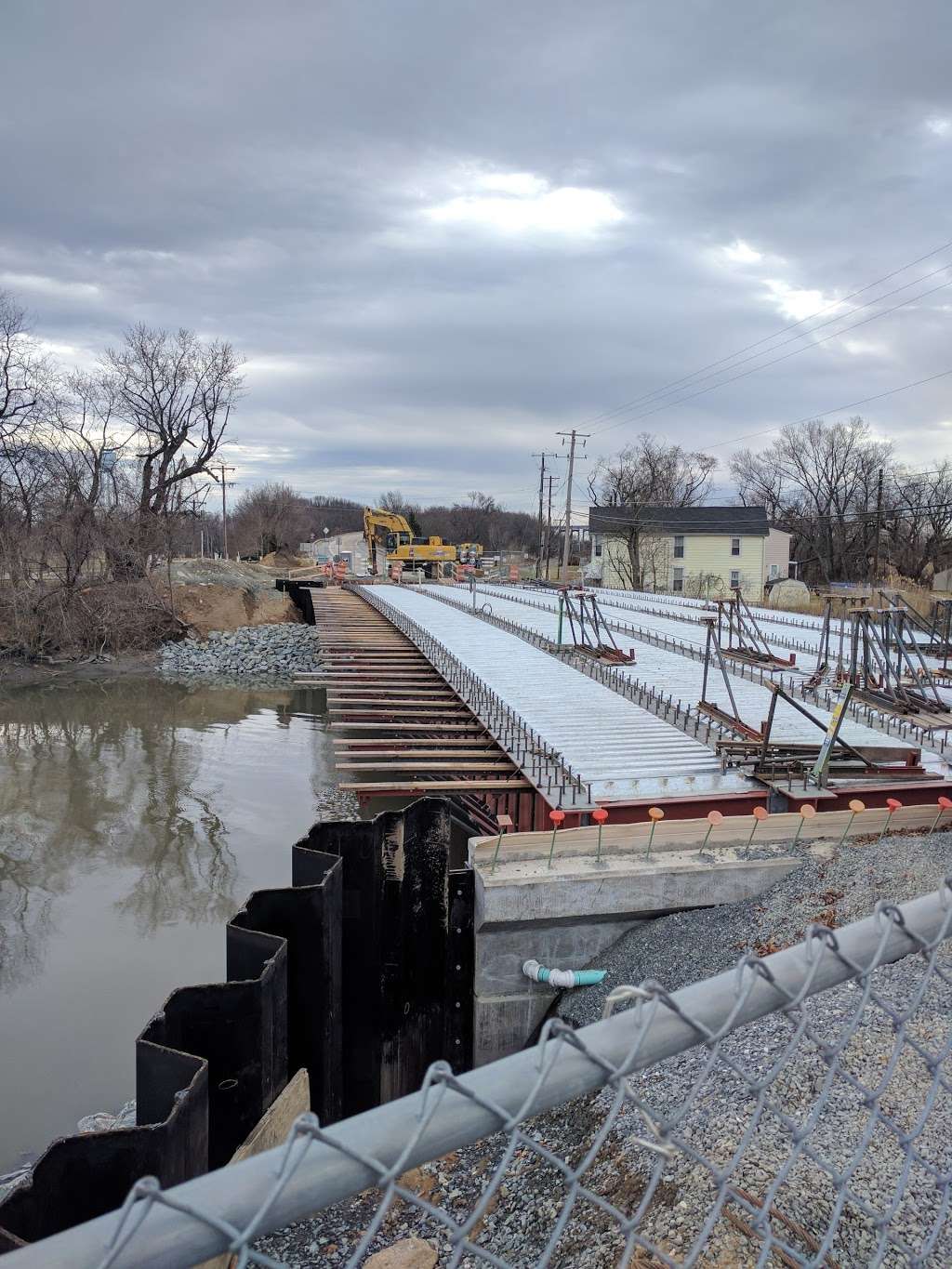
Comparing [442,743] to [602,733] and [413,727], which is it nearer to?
[413,727]

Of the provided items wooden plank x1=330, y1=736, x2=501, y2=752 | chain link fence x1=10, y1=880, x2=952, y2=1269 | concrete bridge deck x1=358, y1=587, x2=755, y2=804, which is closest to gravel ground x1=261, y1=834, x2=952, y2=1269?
chain link fence x1=10, y1=880, x2=952, y2=1269

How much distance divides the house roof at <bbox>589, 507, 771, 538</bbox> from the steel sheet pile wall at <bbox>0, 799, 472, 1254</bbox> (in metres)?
51.0

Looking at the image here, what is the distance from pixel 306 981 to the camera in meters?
5.96

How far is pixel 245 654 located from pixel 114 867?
70.1 ft

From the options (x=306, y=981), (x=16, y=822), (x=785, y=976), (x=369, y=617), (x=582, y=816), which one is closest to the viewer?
(x=785, y=976)

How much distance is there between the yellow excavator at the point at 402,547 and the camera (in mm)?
57094

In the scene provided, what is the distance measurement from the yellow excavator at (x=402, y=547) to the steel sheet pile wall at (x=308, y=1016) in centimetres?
4979

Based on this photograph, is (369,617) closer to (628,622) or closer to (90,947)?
(628,622)

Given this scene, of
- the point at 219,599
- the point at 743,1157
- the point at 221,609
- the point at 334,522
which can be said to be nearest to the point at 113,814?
the point at 743,1157

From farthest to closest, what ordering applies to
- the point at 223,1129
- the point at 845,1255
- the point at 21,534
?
1. the point at 21,534
2. the point at 223,1129
3. the point at 845,1255

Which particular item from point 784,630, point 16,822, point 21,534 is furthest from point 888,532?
point 16,822

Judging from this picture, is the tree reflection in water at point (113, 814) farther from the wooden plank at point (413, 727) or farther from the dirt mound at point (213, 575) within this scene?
the dirt mound at point (213, 575)

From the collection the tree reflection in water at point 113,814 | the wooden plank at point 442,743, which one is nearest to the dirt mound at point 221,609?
the tree reflection in water at point 113,814

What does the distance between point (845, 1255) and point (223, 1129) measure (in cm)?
316
